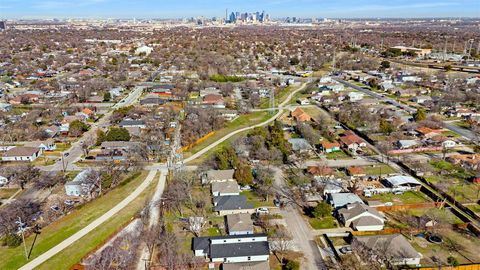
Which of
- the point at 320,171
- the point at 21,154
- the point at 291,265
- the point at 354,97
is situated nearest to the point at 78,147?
the point at 21,154

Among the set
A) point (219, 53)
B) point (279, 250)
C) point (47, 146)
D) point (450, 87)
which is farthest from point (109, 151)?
point (219, 53)

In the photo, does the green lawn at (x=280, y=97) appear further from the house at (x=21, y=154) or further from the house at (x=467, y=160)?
the house at (x=21, y=154)

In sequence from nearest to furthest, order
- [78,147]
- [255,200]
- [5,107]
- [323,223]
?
[323,223] < [255,200] < [78,147] < [5,107]

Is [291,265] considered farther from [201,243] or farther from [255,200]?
[255,200]

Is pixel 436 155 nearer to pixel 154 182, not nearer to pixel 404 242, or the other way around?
pixel 404 242

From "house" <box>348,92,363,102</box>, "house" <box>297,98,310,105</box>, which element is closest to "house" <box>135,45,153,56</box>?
"house" <box>297,98,310,105</box>

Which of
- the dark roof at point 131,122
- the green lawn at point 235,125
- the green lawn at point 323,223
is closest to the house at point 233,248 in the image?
the green lawn at point 323,223
